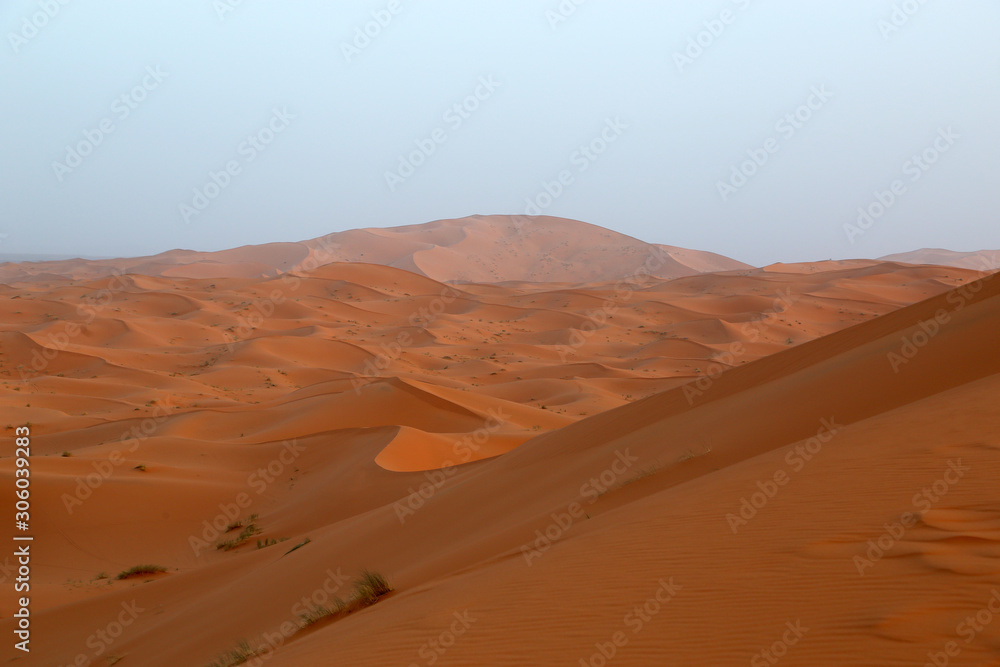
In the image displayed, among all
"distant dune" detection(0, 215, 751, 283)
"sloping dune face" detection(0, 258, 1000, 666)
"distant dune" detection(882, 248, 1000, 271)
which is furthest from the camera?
"distant dune" detection(882, 248, 1000, 271)

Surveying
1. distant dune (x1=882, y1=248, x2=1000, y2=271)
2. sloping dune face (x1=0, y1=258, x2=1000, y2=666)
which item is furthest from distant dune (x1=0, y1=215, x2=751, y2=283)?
sloping dune face (x1=0, y1=258, x2=1000, y2=666)

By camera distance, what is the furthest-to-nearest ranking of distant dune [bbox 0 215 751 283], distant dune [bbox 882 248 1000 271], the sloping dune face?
1. distant dune [bbox 882 248 1000 271]
2. distant dune [bbox 0 215 751 283]
3. the sloping dune face

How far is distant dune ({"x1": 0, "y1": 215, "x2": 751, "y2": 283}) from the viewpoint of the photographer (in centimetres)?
9569

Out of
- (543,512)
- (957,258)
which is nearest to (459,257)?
(543,512)

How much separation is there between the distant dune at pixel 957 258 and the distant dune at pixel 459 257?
2142 inches

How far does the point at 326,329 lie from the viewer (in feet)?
122

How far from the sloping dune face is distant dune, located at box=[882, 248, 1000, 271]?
14841 centimetres

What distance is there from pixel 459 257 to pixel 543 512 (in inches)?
3864

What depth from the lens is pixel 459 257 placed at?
104 m

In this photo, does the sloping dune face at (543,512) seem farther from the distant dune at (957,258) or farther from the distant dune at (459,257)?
the distant dune at (957,258)

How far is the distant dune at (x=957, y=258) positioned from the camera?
14588cm

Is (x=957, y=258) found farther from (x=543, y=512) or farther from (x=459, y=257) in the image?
(x=543, y=512)

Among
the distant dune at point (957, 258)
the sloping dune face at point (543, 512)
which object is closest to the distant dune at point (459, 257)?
the distant dune at point (957, 258)

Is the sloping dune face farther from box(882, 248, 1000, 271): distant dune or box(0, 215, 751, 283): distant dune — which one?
box(882, 248, 1000, 271): distant dune
